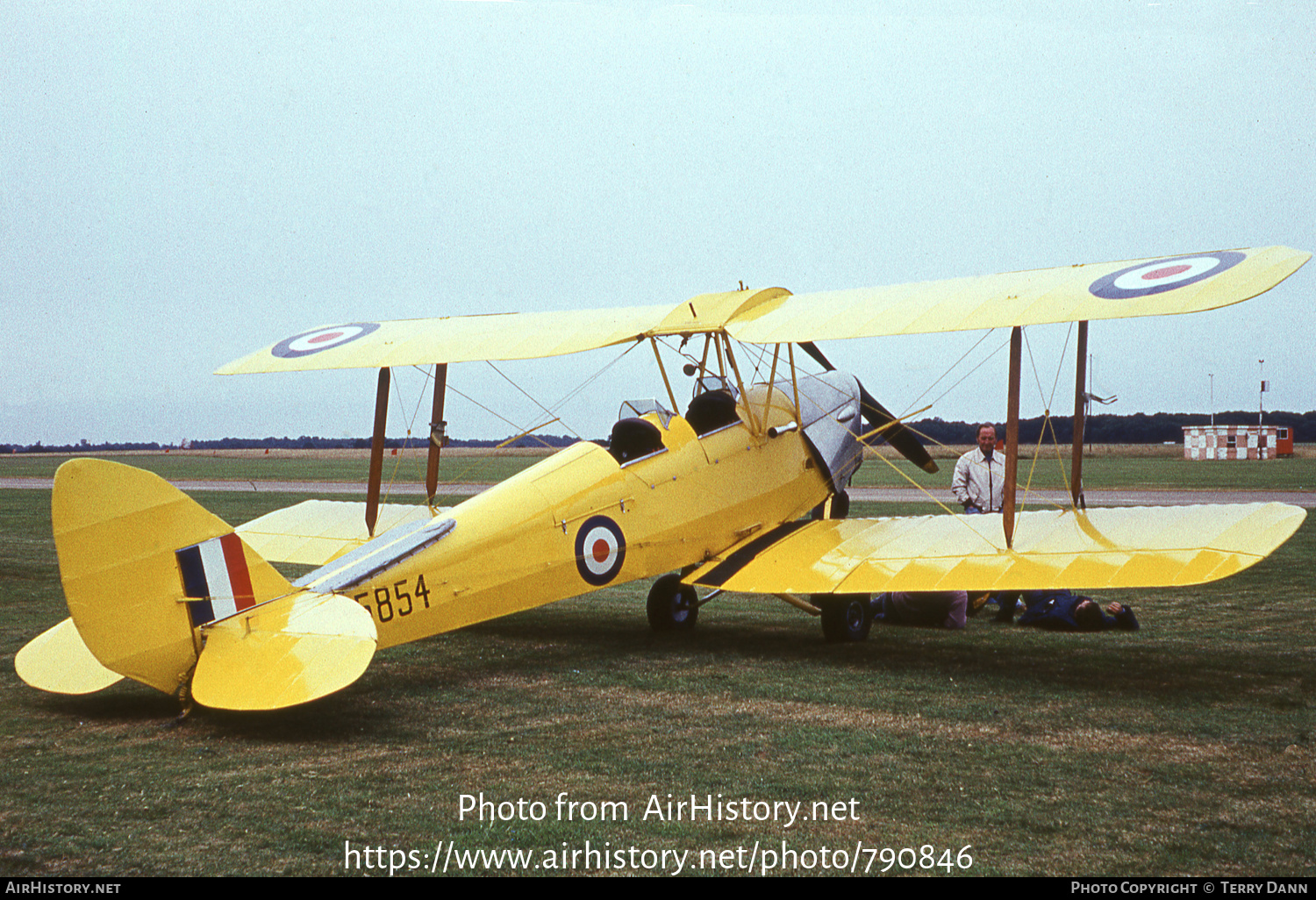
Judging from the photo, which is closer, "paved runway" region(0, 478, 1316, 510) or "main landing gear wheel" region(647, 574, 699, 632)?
"main landing gear wheel" region(647, 574, 699, 632)

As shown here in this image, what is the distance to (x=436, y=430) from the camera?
8570mm

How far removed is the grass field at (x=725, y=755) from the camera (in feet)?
12.7

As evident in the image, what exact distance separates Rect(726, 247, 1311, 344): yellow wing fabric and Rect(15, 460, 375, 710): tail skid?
3.41m

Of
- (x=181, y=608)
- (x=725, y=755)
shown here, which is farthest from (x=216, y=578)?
(x=725, y=755)

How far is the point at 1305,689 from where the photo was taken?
20.4 feet

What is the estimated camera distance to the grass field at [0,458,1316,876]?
3857 millimetres

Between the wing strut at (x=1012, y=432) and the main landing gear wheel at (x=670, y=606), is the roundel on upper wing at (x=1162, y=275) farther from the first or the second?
the main landing gear wheel at (x=670, y=606)

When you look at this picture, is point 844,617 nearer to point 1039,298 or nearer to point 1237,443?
point 1039,298

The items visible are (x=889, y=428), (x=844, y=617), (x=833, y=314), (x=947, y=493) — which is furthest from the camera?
(x=947, y=493)

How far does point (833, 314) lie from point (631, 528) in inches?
82.0

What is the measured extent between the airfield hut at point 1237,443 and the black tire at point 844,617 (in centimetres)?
5209

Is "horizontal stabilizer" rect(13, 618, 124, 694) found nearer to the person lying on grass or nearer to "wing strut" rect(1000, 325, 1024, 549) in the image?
"wing strut" rect(1000, 325, 1024, 549)

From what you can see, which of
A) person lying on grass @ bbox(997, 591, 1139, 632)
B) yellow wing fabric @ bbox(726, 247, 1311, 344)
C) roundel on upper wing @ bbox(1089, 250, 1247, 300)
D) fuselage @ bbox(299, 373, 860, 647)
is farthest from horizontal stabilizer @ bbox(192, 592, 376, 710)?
person lying on grass @ bbox(997, 591, 1139, 632)

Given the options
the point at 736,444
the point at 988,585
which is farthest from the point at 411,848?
the point at 736,444
